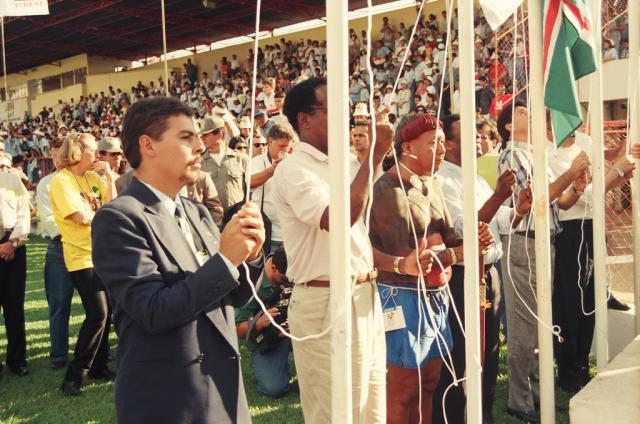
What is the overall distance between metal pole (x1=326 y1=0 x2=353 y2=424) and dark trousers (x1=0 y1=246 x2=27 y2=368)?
407 cm

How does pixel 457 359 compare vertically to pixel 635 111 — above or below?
below

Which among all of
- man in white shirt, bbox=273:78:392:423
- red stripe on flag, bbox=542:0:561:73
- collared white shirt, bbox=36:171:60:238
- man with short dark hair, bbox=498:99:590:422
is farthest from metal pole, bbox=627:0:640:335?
collared white shirt, bbox=36:171:60:238

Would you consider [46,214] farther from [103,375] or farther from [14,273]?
[103,375]

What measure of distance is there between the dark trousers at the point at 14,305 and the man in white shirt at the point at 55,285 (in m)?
0.21

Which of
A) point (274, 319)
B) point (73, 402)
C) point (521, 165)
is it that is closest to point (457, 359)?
point (521, 165)

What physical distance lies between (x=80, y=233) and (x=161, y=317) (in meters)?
3.12

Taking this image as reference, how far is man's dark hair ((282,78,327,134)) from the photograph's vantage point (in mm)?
2564

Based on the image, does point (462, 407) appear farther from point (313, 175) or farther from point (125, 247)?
point (125, 247)

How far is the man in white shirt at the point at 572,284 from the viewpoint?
13.9ft

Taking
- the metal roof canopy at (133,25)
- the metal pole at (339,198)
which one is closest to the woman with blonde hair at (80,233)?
the metal pole at (339,198)

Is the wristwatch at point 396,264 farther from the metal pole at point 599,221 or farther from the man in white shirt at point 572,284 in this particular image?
the man in white shirt at point 572,284

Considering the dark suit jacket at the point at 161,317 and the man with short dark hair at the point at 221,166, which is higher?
the man with short dark hair at the point at 221,166

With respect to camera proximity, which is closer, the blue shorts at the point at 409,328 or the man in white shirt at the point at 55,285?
the blue shorts at the point at 409,328

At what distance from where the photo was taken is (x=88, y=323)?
181 inches
